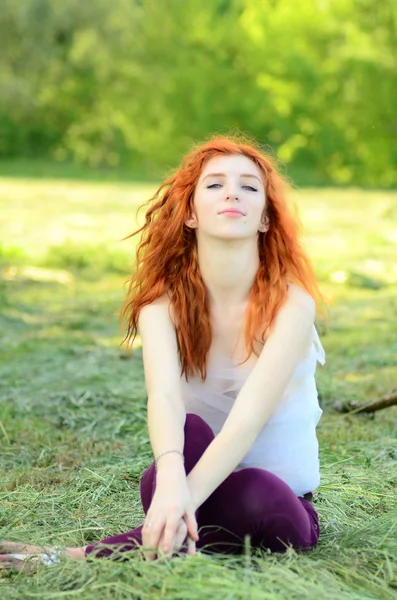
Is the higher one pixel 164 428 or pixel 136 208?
pixel 136 208

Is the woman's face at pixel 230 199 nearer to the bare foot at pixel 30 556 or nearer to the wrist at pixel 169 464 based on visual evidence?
the wrist at pixel 169 464

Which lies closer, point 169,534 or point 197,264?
point 169,534

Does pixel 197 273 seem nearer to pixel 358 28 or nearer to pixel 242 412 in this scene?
pixel 242 412

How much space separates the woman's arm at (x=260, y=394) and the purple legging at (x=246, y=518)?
2.4 inches

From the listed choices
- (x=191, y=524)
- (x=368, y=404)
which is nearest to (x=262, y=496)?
(x=191, y=524)

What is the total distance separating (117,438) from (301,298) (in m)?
1.35

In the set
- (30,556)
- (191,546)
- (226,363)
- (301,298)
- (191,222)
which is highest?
(191,222)

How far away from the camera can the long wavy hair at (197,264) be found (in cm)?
229

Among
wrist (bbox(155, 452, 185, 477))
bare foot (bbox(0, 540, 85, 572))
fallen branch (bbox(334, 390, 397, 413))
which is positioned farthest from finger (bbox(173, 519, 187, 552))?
fallen branch (bbox(334, 390, 397, 413))

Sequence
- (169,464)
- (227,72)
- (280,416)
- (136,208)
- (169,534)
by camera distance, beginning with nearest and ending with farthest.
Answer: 1. (169,534)
2. (169,464)
3. (280,416)
4. (136,208)
5. (227,72)

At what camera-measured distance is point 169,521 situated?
192 cm

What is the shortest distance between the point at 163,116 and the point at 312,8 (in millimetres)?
4163

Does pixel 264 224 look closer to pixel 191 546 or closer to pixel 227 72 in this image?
pixel 191 546

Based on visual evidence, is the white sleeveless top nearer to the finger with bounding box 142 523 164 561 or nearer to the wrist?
the wrist
